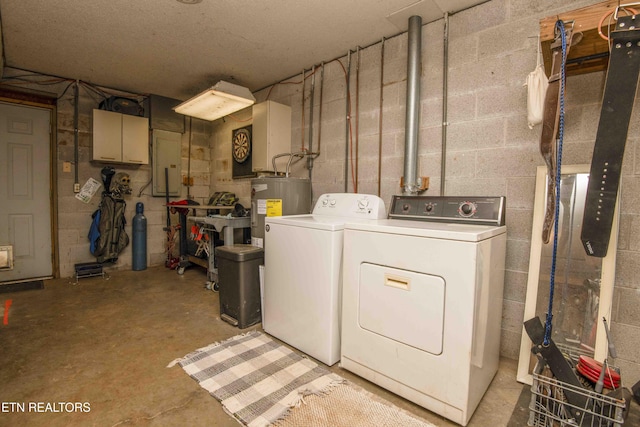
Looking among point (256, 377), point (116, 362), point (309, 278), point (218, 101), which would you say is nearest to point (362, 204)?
point (309, 278)

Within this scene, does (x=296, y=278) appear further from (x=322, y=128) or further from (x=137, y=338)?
(x=322, y=128)

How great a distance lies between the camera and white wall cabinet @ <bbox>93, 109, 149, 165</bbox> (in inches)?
145

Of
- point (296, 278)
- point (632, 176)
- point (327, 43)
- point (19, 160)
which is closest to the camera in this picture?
point (632, 176)

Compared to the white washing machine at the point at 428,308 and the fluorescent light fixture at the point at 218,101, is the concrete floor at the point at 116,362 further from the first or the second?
the fluorescent light fixture at the point at 218,101

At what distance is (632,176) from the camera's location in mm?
1582

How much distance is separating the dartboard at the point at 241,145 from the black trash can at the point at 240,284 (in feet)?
6.15

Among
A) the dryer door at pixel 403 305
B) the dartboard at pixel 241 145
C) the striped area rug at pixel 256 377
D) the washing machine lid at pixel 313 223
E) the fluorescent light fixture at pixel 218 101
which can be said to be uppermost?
the fluorescent light fixture at pixel 218 101

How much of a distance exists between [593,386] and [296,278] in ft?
4.90

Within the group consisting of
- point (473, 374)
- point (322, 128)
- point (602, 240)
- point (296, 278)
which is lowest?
point (473, 374)

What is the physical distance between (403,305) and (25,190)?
4.37m

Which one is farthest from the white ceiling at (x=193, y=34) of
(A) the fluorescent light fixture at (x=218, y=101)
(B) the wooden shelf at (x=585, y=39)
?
(B) the wooden shelf at (x=585, y=39)

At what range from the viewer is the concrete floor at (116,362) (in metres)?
1.44

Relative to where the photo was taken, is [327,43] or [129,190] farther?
[129,190]

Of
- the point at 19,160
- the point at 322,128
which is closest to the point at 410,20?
the point at 322,128
